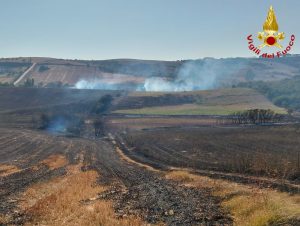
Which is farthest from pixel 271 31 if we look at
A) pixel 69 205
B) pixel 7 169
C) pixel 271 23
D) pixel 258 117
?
pixel 258 117

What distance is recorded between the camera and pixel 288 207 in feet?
66.0

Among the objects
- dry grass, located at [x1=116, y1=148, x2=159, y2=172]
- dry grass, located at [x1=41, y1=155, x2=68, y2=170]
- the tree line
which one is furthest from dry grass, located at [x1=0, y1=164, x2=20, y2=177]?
the tree line

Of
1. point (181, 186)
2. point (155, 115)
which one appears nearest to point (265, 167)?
point (181, 186)

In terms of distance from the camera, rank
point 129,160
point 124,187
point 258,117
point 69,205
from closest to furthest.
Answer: point 69,205 → point 124,187 → point 129,160 → point 258,117

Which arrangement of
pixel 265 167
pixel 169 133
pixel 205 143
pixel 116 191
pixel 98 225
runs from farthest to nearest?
pixel 169 133, pixel 205 143, pixel 265 167, pixel 116 191, pixel 98 225

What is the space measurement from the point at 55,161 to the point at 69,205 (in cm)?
2729

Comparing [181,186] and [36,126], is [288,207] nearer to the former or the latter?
[181,186]

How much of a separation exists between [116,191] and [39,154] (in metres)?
30.2

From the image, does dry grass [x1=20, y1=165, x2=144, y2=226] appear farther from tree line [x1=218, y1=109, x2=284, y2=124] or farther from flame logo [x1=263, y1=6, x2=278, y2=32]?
tree line [x1=218, y1=109, x2=284, y2=124]

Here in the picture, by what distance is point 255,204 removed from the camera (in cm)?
2136

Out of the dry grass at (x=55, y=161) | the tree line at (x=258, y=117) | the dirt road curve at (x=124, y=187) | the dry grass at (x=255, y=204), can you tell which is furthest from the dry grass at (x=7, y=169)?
the tree line at (x=258, y=117)

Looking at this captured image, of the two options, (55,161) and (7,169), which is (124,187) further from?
(55,161)

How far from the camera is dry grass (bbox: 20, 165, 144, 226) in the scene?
67.7ft

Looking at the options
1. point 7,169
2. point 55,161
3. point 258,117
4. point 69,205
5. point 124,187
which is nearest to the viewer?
point 69,205
